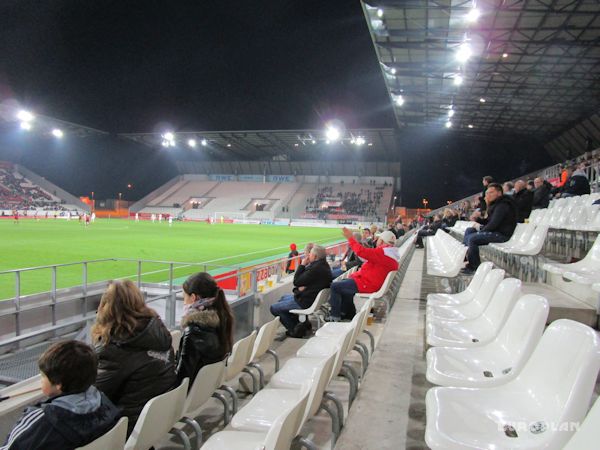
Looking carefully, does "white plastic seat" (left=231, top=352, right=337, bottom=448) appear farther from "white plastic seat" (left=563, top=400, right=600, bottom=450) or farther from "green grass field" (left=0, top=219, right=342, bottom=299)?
"green grass field" (left=0, top=219, right=342, bottom=299)

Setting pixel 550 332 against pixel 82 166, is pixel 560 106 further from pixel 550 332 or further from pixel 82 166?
pixel 82 166

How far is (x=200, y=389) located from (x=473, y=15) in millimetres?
14323

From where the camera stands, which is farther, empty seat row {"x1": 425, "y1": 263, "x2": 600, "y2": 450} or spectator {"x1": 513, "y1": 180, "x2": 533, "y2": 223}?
spectator {"x1": 513, "y1": 180, "x2": 533, "y2": 223}

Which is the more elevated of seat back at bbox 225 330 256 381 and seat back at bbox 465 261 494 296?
seat back at bbox 465 261 494 296

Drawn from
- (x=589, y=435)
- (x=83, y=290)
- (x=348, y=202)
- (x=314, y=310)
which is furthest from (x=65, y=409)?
(x=348, y=202)

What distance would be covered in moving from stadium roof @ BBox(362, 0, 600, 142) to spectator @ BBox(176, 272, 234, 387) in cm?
1290

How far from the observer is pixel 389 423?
2682mm

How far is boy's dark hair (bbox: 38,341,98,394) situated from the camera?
1854 mm

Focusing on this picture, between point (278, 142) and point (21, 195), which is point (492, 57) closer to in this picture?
point (278, 142)

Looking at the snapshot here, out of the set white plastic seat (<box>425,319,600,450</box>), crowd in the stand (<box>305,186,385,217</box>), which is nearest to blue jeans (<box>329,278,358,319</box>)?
white plastic seat (<box>425,319,600,450</box>)

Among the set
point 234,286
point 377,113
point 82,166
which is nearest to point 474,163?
point 377,113

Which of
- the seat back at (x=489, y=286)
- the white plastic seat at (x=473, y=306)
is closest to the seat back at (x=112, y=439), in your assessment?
the white plastic seat at (x=473, y=306)

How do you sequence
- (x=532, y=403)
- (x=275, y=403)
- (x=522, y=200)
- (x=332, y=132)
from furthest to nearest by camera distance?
(x=332, y=132), (x=522, y=200), (x=275, y=403), (x=532, y=403)

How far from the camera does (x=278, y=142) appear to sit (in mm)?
48938
